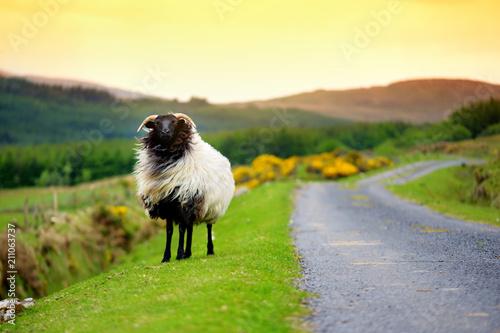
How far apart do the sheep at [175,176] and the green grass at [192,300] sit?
1.43m

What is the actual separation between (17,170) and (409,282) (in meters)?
109

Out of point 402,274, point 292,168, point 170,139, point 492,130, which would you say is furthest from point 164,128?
point 292,168

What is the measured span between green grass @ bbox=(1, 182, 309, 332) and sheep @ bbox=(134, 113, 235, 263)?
56.2 inches

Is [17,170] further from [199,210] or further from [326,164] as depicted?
[199,210]

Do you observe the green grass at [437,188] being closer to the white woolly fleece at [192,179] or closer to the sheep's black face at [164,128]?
the white woolly fleece at [192,179]

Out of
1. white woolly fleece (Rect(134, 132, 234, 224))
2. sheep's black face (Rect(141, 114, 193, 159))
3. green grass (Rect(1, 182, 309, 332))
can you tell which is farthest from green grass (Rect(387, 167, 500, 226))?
green grass (Rect(1, 182, 309, 332))

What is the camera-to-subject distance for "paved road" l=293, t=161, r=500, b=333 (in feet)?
21.5

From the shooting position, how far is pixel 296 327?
6336 mm

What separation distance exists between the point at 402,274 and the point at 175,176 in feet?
20.6

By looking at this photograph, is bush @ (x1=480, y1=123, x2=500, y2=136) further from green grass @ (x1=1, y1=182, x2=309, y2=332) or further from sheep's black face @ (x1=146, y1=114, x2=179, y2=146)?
sheep's black face @ (x1=146, y1=114, x2=179, y2=146)

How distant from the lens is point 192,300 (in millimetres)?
7551

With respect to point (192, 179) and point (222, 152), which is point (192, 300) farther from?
point (222, 152)

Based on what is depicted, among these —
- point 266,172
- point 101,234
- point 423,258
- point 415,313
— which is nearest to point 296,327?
point 415,313

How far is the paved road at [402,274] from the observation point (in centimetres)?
656
